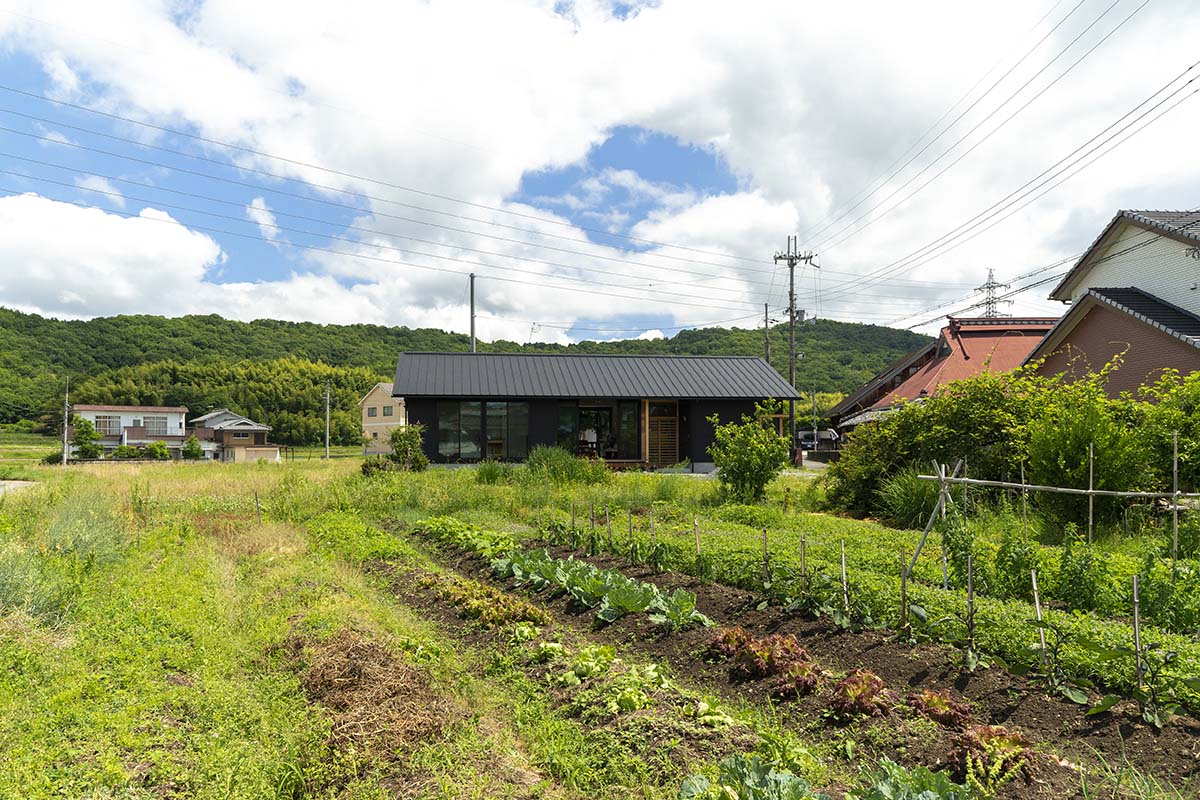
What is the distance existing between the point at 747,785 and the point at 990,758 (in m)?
1.31

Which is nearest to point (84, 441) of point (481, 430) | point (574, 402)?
point (481, 430)

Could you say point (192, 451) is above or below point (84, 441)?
below

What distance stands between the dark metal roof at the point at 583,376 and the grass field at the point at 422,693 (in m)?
15.5

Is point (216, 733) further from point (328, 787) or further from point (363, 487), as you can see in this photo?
point (363, 487)

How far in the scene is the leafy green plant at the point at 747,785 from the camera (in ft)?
9.25

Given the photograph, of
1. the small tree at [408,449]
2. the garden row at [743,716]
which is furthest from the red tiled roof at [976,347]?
the garden row at [743,716]

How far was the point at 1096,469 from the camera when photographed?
9766 mm

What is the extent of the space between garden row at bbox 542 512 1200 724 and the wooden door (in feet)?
59.6

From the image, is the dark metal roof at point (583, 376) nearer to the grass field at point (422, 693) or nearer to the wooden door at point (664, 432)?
the wooden door at point (664, 432)

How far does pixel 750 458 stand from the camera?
13188mm

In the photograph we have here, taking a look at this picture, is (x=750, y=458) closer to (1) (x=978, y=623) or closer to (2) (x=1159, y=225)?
(1) (x=978, y=623)

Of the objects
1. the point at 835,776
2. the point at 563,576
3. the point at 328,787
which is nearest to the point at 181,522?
the point at 563,576

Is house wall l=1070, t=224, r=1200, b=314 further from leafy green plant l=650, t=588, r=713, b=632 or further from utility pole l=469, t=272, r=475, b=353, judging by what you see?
utility pole l=469, t=272, r=475, b=353

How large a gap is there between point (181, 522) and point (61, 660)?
727 centimetres
